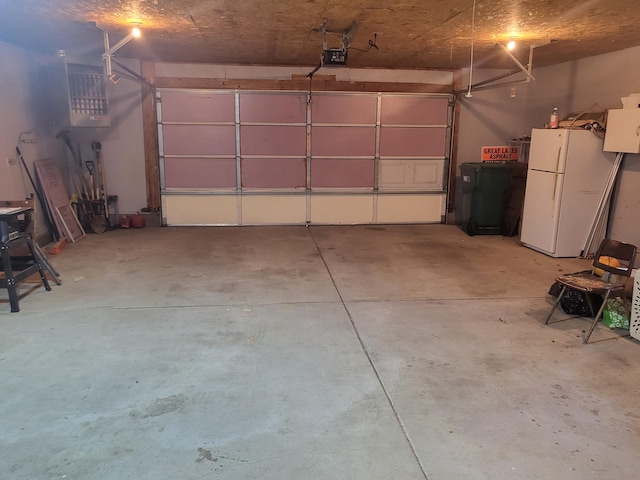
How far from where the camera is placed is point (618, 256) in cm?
380

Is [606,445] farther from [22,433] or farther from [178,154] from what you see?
[178,154]

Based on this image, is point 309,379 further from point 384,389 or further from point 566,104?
point 566,104

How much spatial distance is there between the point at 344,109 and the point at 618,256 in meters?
5.06

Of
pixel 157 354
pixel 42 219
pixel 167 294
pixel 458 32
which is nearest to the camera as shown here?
pixel 157 354

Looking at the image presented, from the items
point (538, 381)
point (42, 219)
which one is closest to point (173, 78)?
point (42, 219)

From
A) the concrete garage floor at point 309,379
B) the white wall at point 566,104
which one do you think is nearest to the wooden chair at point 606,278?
the concrete garage floor at point 309,379

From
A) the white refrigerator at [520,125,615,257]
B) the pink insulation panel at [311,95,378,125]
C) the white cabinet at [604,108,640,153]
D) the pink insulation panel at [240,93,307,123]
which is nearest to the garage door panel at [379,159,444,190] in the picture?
the pink insulation panel at [311,95,378,125]

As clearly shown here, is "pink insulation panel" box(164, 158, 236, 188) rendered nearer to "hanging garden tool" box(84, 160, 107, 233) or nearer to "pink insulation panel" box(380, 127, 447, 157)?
"hanging garden tool" box(84, 160, 107, 233)

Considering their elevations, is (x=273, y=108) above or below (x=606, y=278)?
above

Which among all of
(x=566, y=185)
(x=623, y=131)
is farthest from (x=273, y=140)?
(x=623, y=131)

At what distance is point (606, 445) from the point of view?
7.63ft

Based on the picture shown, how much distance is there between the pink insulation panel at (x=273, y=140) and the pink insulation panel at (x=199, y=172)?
0.38 meters

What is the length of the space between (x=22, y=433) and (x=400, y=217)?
670cm

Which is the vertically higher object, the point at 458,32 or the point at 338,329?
the point at 458,32
